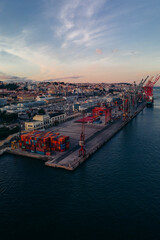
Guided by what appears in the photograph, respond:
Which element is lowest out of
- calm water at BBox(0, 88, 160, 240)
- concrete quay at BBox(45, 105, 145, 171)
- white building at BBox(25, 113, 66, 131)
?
calm water at BBox(0, 88, 160, 240)

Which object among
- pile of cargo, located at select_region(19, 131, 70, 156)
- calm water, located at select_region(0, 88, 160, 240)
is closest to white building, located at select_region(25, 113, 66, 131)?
pile of cargo, located at select_region(19, 131, 70, 156)

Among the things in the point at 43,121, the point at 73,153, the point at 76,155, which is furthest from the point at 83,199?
the point at 43,121

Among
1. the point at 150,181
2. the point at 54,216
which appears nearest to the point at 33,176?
the point at 54,216

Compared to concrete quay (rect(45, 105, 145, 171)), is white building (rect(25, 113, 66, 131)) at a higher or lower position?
higher

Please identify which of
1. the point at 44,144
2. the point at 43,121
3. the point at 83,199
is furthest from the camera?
the point at 43,121

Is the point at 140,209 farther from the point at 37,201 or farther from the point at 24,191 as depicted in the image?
the point at 24,191

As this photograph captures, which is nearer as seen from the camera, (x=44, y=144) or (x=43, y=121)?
(x=44, y=144)

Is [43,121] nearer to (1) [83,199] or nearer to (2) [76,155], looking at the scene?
(2) [76,155]

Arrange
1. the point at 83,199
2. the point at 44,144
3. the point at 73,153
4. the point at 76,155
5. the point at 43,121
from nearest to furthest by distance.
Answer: the point at 83,199, the point at 76,155, the point at 44,144, the point at 73,153, the point at 43,121

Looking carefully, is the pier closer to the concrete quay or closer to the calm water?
the concrete quay

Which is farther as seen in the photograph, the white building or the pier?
the white building
